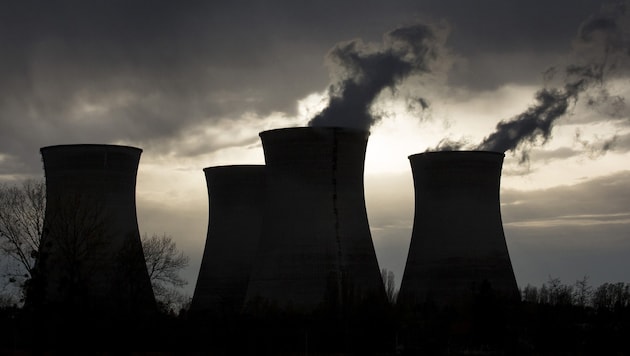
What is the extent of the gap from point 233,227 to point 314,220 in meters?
7.11

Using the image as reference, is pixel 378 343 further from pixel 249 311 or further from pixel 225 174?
pixel 225 174

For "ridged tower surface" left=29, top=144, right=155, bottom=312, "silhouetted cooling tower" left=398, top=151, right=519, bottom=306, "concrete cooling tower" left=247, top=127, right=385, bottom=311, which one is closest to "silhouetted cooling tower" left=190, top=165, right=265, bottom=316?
"ridged tower surface" left=29, top=144, right=155, bottom=312

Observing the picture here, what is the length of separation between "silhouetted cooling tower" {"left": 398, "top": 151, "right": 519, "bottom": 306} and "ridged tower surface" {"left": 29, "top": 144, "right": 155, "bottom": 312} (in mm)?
7373

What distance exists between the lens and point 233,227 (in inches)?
1291

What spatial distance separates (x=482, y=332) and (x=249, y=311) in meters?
5.94

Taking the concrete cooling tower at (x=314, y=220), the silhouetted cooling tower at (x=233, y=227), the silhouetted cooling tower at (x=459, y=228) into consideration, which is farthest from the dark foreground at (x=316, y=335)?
the silhouetted cooling tower at (x=233, y=227)

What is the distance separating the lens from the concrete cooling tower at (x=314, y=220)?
2603 cm

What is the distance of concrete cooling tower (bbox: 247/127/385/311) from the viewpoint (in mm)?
26031

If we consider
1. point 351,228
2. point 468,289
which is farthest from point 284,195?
point 468,289

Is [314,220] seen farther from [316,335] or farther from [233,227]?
[233,227]

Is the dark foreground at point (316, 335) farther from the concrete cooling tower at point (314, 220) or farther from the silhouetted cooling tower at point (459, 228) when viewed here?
the silhouetted cooling tower at point (459, 228)

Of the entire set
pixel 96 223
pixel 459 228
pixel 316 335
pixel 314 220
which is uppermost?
pixel 459 228

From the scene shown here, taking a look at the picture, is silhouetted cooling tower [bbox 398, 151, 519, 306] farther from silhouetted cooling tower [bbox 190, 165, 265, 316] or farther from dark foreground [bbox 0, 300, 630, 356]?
silhouetted cooling tower [bbox 190, 165, 265, 316]

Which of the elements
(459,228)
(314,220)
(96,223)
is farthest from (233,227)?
(459,228)
